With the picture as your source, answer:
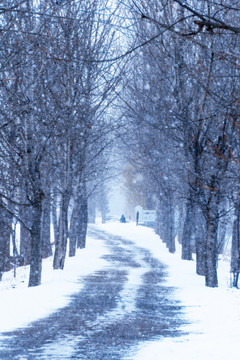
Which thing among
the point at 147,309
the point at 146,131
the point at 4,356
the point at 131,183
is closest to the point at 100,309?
the point at 147,309

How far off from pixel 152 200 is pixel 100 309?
47.4m

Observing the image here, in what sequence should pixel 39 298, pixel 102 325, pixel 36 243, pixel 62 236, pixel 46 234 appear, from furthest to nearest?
pixel 46 234 → pixel 62 236 → pixel 36 243 → pixel 39 298 → pixel 102 325

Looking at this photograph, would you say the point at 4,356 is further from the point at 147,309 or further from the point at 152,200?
the point at 152,200

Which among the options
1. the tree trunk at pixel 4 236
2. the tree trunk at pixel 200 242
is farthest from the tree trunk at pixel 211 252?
the tree trunk at pixel 4 236

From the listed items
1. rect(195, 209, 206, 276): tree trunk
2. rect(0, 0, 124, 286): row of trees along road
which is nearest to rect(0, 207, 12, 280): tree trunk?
rect(0, 0, 124, 286): row of trees along road

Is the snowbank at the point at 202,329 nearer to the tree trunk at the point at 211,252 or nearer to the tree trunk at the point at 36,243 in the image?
the tree trunk at the point at 211,252

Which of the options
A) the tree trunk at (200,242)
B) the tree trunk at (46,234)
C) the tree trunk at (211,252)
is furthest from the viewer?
the tree trunk at (46,234)

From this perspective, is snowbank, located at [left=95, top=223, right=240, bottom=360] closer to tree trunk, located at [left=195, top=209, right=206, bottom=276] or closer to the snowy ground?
the snowy ground

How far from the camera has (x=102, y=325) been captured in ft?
31.7

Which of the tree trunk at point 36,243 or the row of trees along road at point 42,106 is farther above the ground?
the row of trees along road at point 42,106

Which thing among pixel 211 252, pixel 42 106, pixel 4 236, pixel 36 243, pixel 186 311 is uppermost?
pixel 42 106

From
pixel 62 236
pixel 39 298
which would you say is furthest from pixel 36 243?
pixel 62 236

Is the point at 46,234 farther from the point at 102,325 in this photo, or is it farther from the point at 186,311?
the point at 102,325

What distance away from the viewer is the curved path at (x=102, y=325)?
24.7ft
